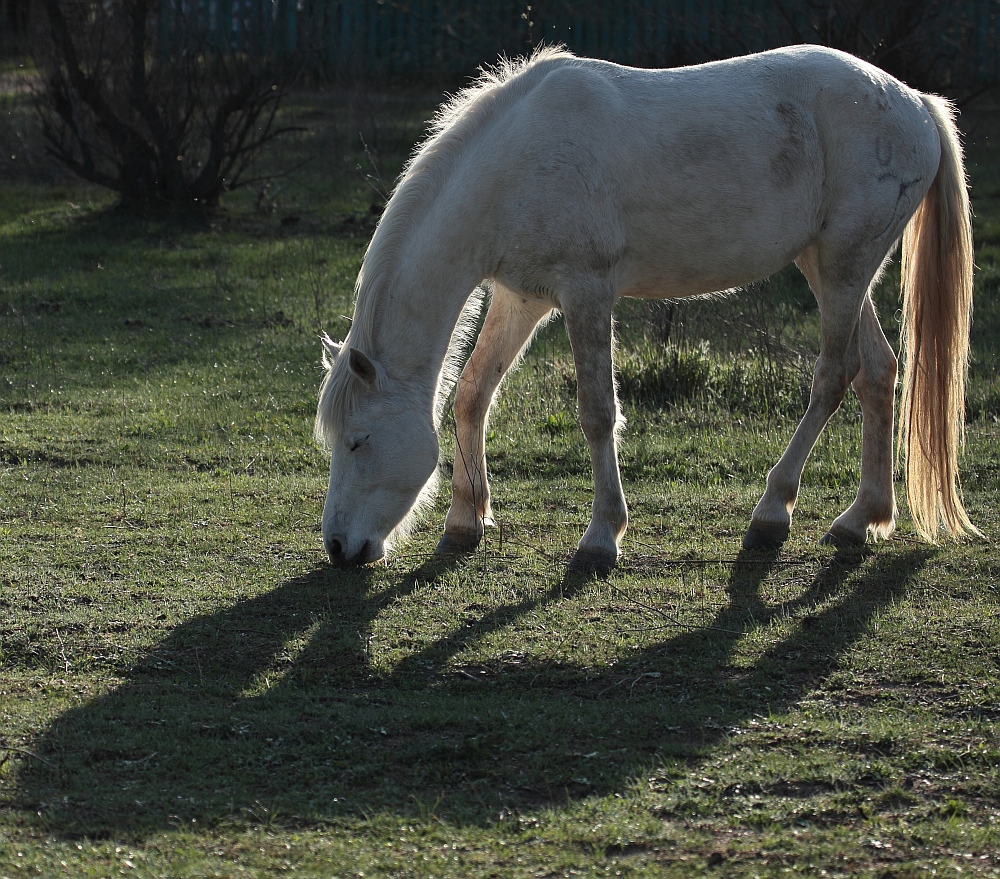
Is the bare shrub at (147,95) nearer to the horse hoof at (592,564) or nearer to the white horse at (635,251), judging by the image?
the white horse at (635,251)

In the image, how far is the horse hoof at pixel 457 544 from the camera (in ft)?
17.1

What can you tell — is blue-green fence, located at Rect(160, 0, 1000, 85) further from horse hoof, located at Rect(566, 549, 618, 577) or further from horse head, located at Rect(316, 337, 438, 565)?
horse hoof, located at Rect(566, 549, 618, 577)

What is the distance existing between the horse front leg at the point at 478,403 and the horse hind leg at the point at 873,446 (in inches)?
57.9

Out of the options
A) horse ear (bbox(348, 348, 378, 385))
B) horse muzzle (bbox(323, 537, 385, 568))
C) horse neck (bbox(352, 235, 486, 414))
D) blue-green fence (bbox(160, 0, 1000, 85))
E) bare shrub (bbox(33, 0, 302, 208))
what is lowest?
horse muzzle (bbox(323, 537, 385, 568))

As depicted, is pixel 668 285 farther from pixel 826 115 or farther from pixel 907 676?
pixel 907 676

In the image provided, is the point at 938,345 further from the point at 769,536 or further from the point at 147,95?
the point at 147,95

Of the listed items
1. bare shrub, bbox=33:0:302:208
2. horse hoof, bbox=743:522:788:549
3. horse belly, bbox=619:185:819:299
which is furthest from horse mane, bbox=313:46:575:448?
bare shrub, bbox=33:0:302:208

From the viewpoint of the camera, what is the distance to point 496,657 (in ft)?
13.4

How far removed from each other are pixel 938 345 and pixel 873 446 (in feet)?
1.71

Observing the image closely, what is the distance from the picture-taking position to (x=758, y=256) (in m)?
5.09

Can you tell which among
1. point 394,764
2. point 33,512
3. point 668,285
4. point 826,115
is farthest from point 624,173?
point 33,512

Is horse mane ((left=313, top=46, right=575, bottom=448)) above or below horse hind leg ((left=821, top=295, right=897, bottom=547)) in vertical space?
above

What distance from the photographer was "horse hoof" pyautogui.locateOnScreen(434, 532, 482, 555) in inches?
205

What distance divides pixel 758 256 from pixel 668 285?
1.29 ft
